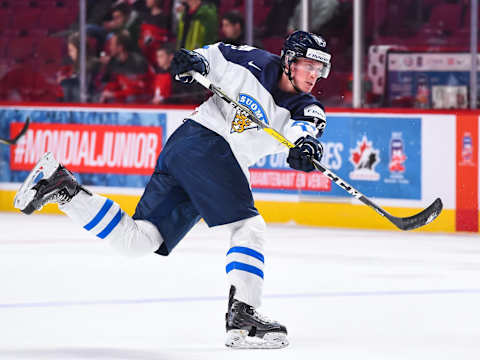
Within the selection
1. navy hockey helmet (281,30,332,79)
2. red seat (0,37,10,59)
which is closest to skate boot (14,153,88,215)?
navy hockey helmet (281,30,332,79)

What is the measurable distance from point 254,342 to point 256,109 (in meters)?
0.77

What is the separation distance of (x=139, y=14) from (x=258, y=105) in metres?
4.80

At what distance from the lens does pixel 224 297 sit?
4.75 metres

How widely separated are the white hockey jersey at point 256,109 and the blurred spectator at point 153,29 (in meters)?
4.40

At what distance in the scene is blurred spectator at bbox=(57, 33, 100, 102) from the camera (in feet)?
28.3

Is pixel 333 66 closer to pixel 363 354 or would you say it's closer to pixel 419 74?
pixel 419 74

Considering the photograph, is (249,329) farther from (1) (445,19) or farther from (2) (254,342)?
(1) (445,19)

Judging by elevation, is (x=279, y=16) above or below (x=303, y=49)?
above

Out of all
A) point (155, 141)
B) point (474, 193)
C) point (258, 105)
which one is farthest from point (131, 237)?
point (155, 141)

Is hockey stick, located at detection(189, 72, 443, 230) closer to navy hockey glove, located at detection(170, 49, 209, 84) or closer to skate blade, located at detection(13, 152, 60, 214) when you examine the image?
navy hockey glove, located at detection(170, 49, 209, 84)

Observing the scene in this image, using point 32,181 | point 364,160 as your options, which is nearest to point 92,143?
point 364,160

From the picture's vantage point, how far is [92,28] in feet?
28.1

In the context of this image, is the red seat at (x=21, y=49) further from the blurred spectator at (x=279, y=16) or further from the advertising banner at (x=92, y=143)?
the blurred spectator at (x=279, y=16)

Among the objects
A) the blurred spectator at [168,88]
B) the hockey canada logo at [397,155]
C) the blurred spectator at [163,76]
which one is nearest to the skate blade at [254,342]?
the hockey canada logo at [397,155]
